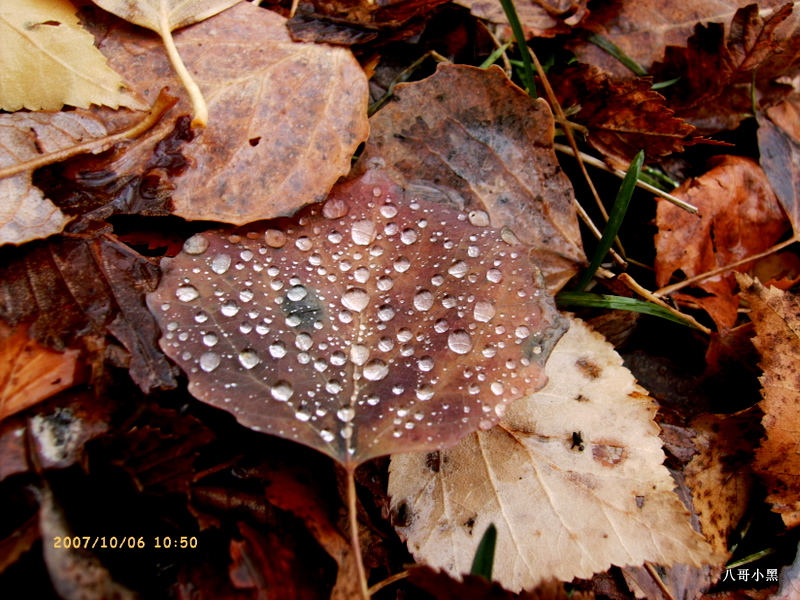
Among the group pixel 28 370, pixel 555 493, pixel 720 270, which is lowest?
pixel 555 493

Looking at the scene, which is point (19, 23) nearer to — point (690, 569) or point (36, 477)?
point (36, 477)

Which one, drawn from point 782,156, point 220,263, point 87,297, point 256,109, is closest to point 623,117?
point 782,156

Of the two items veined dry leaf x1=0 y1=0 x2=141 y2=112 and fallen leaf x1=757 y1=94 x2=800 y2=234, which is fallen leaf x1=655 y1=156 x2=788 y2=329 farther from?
veined dry leaf x1=0 y1=0 x2=141 y2=112

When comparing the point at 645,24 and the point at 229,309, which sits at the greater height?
the point at 645,24

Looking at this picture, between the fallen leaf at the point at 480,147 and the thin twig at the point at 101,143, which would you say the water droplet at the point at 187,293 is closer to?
the thin twig at the point at 101,143

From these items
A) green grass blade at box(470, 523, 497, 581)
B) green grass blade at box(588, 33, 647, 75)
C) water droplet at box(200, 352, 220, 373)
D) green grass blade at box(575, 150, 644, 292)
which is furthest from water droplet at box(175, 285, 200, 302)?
green grass blade at box(588, 33, 647, 75)

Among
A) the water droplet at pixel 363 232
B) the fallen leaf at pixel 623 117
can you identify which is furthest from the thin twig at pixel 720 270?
the water droplet at pixel 363 232

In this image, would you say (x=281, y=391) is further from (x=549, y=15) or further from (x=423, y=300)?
(x=549, y=15)
